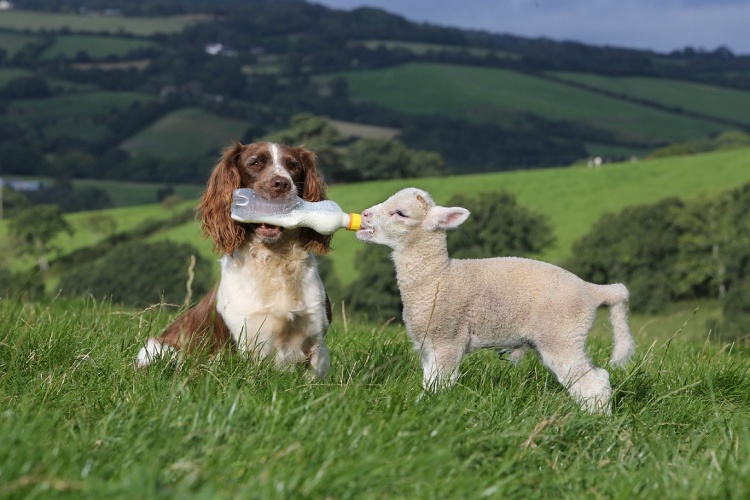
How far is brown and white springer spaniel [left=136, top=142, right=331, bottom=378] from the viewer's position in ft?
20.5

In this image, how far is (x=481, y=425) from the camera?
441 centimetres

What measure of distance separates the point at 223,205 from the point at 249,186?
22 cm

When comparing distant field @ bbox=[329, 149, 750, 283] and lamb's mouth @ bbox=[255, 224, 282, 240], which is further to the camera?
distant field @ bbox=[329, 149, 750, 283]

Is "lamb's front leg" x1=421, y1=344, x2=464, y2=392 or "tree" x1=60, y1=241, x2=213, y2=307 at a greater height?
"lamb's front leg" x1=421, y1=344, x2=464, y2=392

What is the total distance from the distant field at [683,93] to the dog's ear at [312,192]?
155573 millimetres

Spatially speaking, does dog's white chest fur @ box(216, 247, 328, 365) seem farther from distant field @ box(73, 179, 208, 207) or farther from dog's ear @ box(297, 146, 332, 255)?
distant field @ box(73, 179, 208, 207)

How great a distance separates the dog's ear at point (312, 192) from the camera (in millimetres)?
6488

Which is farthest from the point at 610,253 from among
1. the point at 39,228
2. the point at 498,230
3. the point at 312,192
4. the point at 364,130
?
the point at 364,130

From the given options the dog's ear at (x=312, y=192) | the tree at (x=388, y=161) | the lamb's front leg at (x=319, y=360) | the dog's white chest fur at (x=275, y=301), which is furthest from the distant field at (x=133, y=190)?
the lamb's front leg at (x=319, y=360)

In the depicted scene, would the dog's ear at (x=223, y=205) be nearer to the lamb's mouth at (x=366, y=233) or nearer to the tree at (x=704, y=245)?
the lamb's mouth at (x=366, y=233)

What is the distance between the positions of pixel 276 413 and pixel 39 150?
160m

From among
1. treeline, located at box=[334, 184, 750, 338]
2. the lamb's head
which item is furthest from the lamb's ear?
treeline, located at box=[334, 184, 750, 338]

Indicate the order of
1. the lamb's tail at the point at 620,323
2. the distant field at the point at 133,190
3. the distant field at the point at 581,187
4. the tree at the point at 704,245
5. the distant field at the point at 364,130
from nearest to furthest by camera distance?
the lamb's tail at the point at 620,323 → the tree at the point at 704,245 → the distant field at the point at 581,187 → the distant field at the point at 133,190 → the distant field at the point at 364,130

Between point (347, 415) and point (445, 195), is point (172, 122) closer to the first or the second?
point (445, 195)
